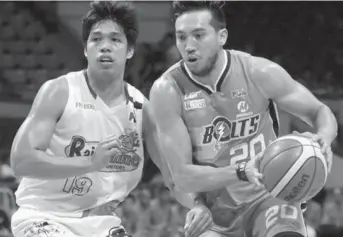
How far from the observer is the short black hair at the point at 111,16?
4.09 meters

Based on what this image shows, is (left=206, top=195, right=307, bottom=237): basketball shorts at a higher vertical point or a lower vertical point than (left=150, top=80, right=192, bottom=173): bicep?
lower

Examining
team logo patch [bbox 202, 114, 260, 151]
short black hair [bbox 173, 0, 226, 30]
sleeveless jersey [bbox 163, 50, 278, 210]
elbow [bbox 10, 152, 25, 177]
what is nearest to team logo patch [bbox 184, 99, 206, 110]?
sleeveless jersey [bbox 163, 50, 278, 210]

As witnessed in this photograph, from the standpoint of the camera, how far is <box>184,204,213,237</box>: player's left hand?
147 inches

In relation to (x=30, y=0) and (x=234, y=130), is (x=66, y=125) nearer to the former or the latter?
(x=234, y=130)

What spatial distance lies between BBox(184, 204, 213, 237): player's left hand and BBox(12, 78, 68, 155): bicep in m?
0.84

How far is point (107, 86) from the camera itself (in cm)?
410

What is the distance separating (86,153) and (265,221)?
40.0 inches

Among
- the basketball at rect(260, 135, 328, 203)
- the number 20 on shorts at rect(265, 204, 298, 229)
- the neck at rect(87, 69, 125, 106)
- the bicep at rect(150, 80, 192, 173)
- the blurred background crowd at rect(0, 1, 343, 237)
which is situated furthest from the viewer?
the blurred background crowd at rect(0, 1, 343, 237)

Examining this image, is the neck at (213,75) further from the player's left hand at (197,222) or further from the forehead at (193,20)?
the player's left hand at (197,222)

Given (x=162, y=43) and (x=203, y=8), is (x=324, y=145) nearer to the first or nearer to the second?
(x=203, y=8)

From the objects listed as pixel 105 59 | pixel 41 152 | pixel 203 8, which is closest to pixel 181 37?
pixel 203 8

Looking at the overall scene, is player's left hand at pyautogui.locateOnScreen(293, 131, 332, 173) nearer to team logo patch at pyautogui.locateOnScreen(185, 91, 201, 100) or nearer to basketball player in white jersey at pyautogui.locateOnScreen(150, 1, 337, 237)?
basketball player in white jersey at pyautogui.locateOnScreen(150, 1, 337, 237)

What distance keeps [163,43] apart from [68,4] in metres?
1.35

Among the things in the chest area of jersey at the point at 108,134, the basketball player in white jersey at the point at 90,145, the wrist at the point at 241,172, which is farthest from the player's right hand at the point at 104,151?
the wrist at the point at 241,172
